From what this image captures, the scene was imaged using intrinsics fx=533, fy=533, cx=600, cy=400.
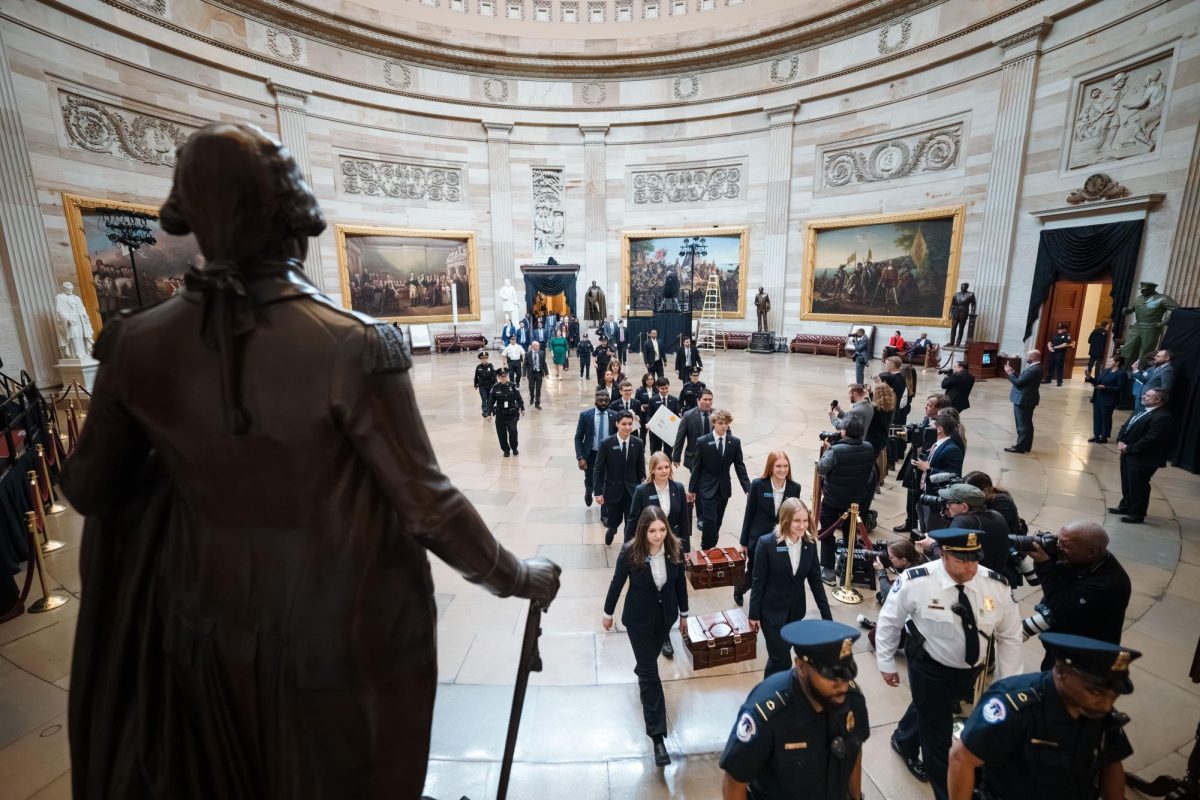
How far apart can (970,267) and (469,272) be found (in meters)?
19.0

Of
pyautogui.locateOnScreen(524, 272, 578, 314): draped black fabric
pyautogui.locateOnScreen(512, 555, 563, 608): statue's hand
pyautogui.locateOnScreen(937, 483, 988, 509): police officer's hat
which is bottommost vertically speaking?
pyautogui.locateOnScreen(937, 483, 988, 509): police officer's hat

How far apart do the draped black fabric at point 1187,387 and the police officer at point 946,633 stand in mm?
7188

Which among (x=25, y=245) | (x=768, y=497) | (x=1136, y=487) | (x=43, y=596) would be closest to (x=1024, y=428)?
(x=1136, y=487)

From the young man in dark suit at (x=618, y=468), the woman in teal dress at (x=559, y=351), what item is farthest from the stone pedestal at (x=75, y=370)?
the young man in dark suit at (x=618, y=468)

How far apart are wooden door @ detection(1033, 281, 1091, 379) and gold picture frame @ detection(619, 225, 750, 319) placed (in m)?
10.4

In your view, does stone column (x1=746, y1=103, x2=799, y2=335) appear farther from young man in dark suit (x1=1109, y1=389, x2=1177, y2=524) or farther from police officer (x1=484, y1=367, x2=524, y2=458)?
police officer (x1=484, y1=367, x2=524, y2=458)

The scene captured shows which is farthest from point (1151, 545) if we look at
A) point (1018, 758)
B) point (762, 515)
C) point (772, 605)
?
point (1018, 758)

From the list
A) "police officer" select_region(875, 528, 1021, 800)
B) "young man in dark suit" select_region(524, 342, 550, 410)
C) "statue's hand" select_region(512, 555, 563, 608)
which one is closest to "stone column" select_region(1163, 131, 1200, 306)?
"police officer" select_region(875, 528, 1021, 800)

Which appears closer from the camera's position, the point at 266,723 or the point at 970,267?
the point at 266,723

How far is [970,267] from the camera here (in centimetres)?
1739

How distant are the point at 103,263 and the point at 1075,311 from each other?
1120 inches

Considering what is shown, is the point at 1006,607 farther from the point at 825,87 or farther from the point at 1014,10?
the point at 825,87

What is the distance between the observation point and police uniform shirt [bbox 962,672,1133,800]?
7.02 ft

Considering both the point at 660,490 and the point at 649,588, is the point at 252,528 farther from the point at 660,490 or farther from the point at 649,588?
the point at 660,490
